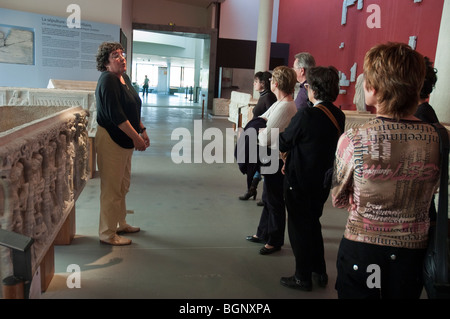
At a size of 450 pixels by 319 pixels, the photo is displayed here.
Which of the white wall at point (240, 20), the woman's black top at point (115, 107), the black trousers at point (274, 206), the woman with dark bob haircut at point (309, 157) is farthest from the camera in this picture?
the white wall at point (240, 20)

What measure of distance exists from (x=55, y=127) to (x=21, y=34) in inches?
333

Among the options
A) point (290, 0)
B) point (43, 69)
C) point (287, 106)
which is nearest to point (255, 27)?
point (290, 0)

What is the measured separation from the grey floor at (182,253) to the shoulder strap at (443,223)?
1.46m

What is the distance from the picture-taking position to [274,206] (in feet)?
11.0

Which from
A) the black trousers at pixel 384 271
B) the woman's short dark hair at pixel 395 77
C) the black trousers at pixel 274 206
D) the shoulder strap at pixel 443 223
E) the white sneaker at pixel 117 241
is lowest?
the white sneaker at pixel 117 241

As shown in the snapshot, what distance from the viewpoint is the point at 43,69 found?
987cm

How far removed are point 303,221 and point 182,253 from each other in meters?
1.20

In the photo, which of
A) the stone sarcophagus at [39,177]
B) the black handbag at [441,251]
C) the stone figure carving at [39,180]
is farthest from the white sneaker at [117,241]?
the black handbag at [441,251]

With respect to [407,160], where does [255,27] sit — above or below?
above

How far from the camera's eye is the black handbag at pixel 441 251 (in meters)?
1.43

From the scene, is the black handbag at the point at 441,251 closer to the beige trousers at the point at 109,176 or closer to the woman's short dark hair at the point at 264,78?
the beige trousers at the point at 109,176

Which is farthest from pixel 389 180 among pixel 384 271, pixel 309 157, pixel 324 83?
pixel 324 83
